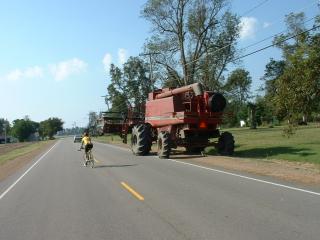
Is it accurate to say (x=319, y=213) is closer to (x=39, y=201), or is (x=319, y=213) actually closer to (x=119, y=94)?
(x=39, y=201)

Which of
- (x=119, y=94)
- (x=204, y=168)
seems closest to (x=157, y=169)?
(x=204, y=168)

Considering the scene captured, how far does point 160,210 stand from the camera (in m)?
10.8

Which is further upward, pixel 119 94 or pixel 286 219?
pixel 119 94

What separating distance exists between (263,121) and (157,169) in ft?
300

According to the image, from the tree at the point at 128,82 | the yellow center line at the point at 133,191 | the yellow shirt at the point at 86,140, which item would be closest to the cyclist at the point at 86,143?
the yellow shirt at the point at 86,140

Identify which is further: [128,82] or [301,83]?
[128,82]

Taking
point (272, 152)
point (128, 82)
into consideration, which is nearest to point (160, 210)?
point (272, 152)

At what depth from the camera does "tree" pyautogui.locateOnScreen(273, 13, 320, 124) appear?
25.0 metres

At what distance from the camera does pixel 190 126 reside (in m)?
26.2

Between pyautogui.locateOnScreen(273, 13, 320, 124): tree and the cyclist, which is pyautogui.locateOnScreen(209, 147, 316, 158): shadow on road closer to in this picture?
pyautogui.locateOnScreen(273, 13, 320, 124): tree

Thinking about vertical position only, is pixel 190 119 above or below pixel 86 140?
above

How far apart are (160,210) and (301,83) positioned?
16840mm

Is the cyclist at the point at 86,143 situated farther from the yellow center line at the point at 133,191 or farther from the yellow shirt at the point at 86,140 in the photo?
the yellow center line at the point at 133,191

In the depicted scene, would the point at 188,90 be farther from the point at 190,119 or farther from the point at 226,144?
the point at 226,144
